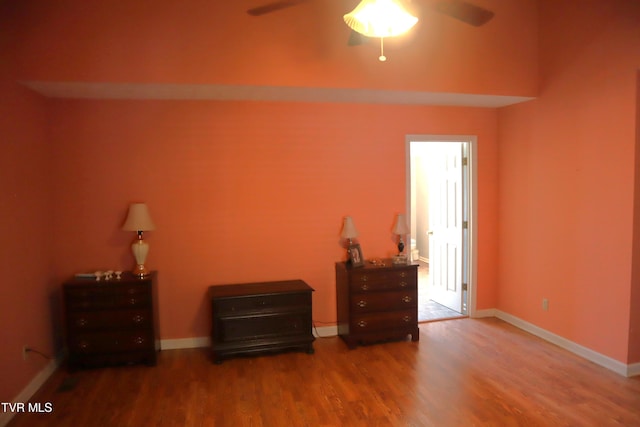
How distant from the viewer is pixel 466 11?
91.4 inches

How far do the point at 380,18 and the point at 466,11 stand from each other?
0.56m

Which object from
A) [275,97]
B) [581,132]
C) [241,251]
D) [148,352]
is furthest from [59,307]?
Result: [581,132]

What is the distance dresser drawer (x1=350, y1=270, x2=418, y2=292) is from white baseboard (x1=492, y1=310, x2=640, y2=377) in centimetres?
131

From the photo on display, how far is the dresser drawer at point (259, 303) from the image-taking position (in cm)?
365

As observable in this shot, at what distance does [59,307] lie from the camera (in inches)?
146

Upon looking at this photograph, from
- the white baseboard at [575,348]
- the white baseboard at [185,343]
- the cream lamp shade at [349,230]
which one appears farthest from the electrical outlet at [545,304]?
the white baseboard at [185,343]

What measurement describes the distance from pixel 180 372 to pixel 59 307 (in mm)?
1282

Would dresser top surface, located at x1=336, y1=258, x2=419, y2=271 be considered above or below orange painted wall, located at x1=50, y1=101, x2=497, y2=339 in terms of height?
below

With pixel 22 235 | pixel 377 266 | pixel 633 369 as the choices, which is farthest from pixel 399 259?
pixel 22 235

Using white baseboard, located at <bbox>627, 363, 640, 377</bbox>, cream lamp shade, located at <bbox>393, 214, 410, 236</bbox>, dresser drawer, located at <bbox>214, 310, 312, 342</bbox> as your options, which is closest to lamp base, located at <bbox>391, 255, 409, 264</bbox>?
cream lamp shade, located at <bbox>393, 214, 410, 236</bbox>

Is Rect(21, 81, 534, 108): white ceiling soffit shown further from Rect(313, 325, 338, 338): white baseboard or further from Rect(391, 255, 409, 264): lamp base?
Rect(313, 325, 338, 338): white baseboard

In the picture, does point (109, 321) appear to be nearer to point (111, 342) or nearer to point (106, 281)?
point (111, 342)

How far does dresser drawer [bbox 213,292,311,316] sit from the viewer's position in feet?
12.0

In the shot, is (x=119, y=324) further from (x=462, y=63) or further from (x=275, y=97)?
(x=462, y=63)
